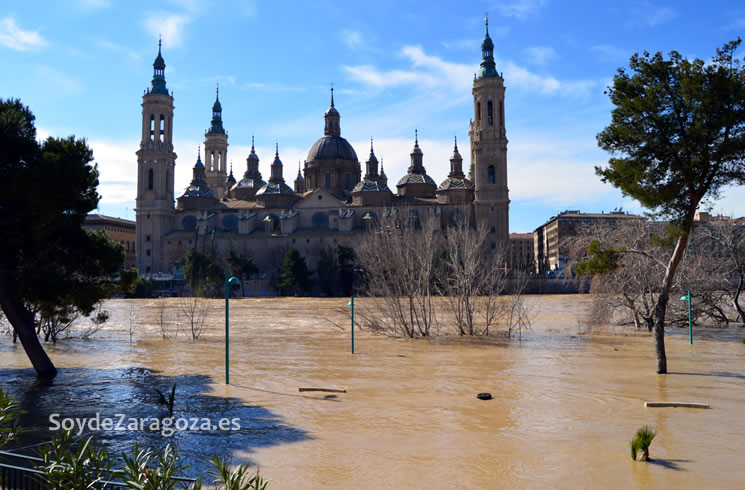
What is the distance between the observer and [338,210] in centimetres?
6862

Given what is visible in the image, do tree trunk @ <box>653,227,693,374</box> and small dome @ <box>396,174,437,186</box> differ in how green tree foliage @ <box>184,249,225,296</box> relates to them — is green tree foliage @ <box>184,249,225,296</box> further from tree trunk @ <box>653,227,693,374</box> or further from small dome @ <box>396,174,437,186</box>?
tree trunk @ <box>653,227,693,374</box>

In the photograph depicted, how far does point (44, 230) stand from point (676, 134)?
43.7 feet

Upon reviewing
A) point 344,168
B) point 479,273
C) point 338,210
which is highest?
point 344,168

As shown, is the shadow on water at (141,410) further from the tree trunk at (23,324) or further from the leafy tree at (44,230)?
the leafy tree at (44,230)

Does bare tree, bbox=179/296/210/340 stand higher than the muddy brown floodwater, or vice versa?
bare tree, bbox=179/296/210/340

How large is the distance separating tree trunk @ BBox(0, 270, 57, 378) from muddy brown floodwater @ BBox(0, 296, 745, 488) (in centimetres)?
42

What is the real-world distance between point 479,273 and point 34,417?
16.9 meters

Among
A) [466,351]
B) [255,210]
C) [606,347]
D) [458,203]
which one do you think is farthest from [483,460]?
[255,210]

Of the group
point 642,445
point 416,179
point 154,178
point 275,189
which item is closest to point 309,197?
point 275,189

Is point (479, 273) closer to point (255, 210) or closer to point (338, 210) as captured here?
point (338, 210)

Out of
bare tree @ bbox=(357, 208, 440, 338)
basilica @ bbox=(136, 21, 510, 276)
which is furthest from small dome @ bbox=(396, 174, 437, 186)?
bare tree @ bbox=(357, 208, 440, 338)

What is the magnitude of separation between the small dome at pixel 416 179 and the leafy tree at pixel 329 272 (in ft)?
60.5

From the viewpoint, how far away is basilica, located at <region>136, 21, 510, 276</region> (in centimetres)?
6488

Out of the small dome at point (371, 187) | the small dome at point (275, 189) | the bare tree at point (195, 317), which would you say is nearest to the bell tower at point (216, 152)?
the small dome at point (275, 189)
